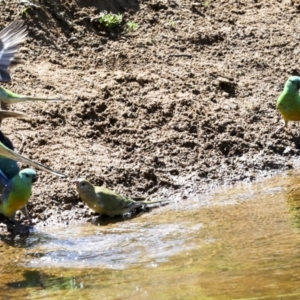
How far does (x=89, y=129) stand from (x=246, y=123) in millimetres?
1567

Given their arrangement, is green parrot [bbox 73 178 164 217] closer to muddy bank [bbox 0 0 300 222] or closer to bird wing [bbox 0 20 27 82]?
muddy bank [bbox 0 0 300 222]

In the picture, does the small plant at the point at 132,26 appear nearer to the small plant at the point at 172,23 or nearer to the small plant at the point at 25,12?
the small plant at the point at 172,23

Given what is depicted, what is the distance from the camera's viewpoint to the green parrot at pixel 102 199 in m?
7.30

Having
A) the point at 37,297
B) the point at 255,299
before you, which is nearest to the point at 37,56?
the point at 37,297

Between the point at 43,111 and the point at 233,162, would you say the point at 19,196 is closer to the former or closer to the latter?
the point at 43,111

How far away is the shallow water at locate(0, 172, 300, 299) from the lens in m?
5.62

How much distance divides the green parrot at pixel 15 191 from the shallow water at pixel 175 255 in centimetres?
24

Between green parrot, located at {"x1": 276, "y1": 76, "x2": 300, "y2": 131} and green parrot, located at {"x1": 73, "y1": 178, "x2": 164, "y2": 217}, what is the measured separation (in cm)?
211

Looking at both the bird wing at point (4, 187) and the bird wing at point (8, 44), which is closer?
the bird wing at point (4, 187)

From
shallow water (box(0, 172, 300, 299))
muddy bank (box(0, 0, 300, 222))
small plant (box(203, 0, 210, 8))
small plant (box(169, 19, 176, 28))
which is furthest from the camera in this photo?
small plant (box(203, 0, 210, 8))

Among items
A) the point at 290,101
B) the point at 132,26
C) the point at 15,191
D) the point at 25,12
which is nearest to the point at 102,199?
the point at 15,191

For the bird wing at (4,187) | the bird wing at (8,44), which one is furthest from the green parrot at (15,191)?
the bird wing at (8,44)

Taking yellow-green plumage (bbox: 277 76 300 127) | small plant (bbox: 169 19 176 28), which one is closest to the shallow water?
yellow-green plumage (bbox: 277 76 300 127)

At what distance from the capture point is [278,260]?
5.95 metres
